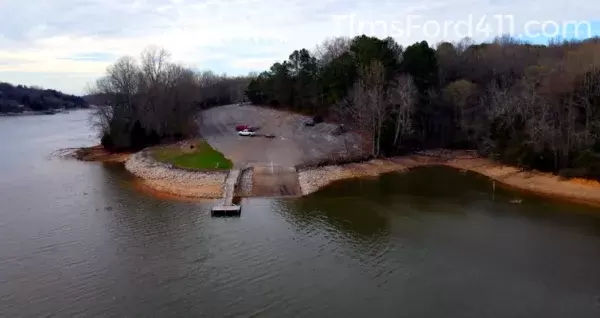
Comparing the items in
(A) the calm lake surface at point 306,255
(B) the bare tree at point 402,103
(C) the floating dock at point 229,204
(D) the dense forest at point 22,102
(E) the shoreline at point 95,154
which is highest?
(D) the dense forest at point 22,102

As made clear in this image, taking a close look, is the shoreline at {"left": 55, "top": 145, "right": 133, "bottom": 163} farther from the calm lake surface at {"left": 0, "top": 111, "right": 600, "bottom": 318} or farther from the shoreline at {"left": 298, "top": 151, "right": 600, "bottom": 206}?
the shoreline at {"left": 298, "top": 151, "right": 600, "bottom": 206}

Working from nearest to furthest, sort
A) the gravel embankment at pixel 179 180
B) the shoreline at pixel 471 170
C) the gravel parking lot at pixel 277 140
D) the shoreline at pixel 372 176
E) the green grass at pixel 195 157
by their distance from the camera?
1. the shoreline at pixel 471 170
2. the shoreline at pixel 372 176
3. the gravel embankment at pixel 179 180
4. the green grass at pixel 195 157
5. the gravel parking lot at pixel 277 140

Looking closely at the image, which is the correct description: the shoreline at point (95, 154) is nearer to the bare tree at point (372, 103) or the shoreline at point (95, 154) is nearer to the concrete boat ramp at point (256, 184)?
the concrete boat ramp at point (256, 184)

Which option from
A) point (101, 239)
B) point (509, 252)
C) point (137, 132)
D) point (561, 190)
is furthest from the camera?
point (137, 132)

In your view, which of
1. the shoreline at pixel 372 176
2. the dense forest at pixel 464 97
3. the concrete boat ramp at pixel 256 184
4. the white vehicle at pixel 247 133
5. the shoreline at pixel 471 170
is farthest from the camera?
the white vehicle at pixel 247 133

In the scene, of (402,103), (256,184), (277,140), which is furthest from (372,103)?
(256,184)

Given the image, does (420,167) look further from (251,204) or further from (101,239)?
(101,239)

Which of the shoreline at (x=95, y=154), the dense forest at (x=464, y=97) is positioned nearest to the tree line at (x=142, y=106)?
the shoreline at (x=95, y=154)

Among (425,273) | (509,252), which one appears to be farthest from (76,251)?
(509,252)
